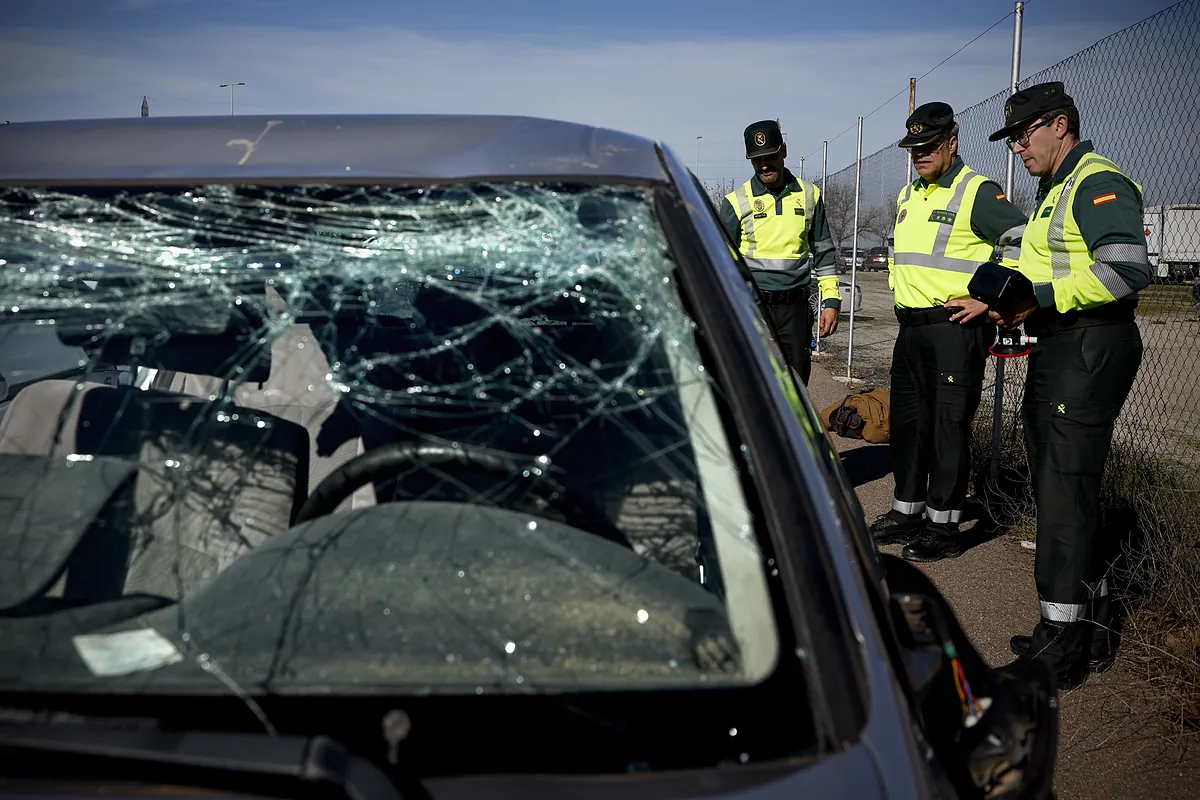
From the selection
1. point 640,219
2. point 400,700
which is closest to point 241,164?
point 640,219

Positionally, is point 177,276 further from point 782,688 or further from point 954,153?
point 954,153

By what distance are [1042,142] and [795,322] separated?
201 cm

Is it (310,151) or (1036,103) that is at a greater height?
(1036,103)

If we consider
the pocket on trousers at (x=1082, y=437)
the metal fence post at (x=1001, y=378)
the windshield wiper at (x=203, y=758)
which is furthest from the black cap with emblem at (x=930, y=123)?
the windshield wiper at (x=203, y=758)

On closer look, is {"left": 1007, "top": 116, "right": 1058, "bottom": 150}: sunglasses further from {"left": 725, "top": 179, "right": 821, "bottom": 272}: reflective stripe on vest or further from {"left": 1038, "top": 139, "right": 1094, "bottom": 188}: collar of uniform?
{"left": 725, "top": 179, "right": 821, "bottom": 272}: reflective stripe on vest

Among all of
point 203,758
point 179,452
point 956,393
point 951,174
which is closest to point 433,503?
point 179,452

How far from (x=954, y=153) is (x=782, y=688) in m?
4.18

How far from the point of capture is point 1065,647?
3.22 metres

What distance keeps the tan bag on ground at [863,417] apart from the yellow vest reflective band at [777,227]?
62.8 inches

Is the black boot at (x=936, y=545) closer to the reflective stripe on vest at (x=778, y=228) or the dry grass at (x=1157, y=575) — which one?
the dry grass at (x=1157, y=575)

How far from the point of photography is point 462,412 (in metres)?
1.47

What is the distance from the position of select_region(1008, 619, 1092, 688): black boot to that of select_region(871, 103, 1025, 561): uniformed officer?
1215mm

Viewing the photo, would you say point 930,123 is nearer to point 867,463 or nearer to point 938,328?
point 938,328

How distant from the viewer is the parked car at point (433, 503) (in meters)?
1.04
